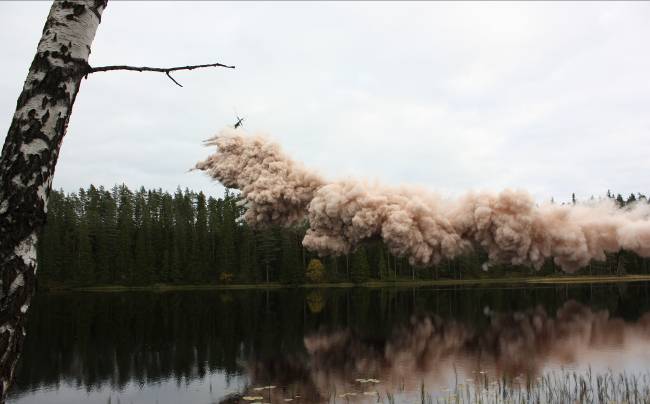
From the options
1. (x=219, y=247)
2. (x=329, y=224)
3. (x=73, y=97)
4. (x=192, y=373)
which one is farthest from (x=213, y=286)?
(x=73, y=97)

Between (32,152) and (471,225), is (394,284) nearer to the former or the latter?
(471,225)

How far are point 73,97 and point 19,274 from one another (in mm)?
1610

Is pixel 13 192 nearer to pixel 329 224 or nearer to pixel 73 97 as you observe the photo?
pixel 73 97

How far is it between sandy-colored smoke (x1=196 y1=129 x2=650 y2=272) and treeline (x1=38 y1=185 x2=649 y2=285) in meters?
102

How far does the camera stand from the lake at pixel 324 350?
118 ft

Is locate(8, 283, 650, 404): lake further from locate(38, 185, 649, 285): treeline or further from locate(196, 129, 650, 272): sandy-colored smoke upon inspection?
locate(38, 185, 649, 285): treeline

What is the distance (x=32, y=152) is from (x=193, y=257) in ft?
402

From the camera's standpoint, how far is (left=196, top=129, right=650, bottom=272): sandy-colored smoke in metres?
13.8

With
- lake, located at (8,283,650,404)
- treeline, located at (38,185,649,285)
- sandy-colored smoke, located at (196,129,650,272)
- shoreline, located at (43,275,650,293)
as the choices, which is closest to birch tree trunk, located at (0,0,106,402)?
sandy-colored smoke, located at (196,129,650,272)

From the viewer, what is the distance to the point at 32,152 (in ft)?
15.7

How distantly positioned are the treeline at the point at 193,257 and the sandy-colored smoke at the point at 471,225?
102 m

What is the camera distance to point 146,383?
4028 cm

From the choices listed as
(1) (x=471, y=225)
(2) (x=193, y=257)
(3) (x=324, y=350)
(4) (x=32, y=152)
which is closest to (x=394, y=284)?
(2) (x=193, y=257)

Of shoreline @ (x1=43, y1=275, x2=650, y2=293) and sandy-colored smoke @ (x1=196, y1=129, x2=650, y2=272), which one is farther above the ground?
sandy-colored smoke @ (x1=196, y1=129, x2=650, y2=272)
